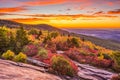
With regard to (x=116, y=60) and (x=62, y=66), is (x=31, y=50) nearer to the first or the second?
(x=62, y=66)

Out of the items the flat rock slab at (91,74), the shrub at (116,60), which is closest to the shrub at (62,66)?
the flat rock slab at (91,74)

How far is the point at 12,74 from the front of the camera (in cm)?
1423

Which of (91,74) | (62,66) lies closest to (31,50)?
(91,74)

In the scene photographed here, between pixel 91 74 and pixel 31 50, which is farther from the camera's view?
pixel 31 50

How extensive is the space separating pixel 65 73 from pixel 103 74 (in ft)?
18.3

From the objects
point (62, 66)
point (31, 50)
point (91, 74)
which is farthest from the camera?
point (31, 50)

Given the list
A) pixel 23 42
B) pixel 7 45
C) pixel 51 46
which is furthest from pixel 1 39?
pixel 51 46

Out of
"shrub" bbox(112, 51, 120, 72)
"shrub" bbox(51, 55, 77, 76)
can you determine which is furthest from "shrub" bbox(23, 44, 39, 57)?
"shrub" bbox(112, 51, 120, 72)

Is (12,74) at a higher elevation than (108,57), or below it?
higher

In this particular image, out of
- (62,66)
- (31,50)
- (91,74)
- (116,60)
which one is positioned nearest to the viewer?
(62,66)

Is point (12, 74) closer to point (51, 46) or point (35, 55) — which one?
point (35, 55)

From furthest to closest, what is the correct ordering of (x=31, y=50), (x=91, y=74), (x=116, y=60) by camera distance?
1. (x=116, y=60)
2. (x=31, y=50)
3. (x=91, y=74)

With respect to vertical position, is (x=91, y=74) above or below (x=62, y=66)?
below

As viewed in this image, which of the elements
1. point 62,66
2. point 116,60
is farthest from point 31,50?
point 116,60
